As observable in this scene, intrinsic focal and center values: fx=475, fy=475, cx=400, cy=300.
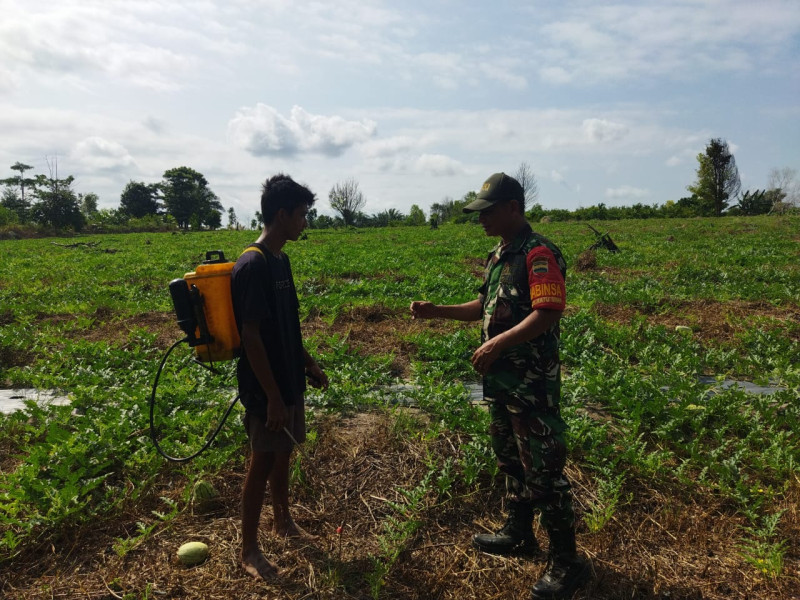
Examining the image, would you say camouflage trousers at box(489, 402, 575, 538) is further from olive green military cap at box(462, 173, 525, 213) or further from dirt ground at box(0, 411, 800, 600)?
olive green military cap at box(462, 173, 525, 213)

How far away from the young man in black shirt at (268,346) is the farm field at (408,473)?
0.26m

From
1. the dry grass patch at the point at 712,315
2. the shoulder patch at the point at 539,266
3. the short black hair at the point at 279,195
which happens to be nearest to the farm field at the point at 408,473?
the dry grass patch at the point at 712,315

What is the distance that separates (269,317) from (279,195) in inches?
27.4

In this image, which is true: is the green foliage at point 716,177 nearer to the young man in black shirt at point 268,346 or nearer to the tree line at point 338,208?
the tree line at point 338,208

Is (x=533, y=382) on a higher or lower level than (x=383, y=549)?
higher

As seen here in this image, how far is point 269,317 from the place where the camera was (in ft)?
8.32

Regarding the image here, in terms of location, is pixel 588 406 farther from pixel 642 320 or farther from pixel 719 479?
pixel 642 320

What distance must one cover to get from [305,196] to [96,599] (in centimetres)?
252

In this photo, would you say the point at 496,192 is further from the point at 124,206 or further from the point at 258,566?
the point at 124,206

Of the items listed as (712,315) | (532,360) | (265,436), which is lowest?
(712,315)

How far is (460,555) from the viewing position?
2908mm

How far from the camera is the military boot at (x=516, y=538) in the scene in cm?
290

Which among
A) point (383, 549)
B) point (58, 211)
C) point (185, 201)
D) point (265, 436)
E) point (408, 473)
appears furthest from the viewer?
point (185, 201)

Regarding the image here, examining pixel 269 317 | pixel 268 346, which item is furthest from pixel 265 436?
pixel 269 317
